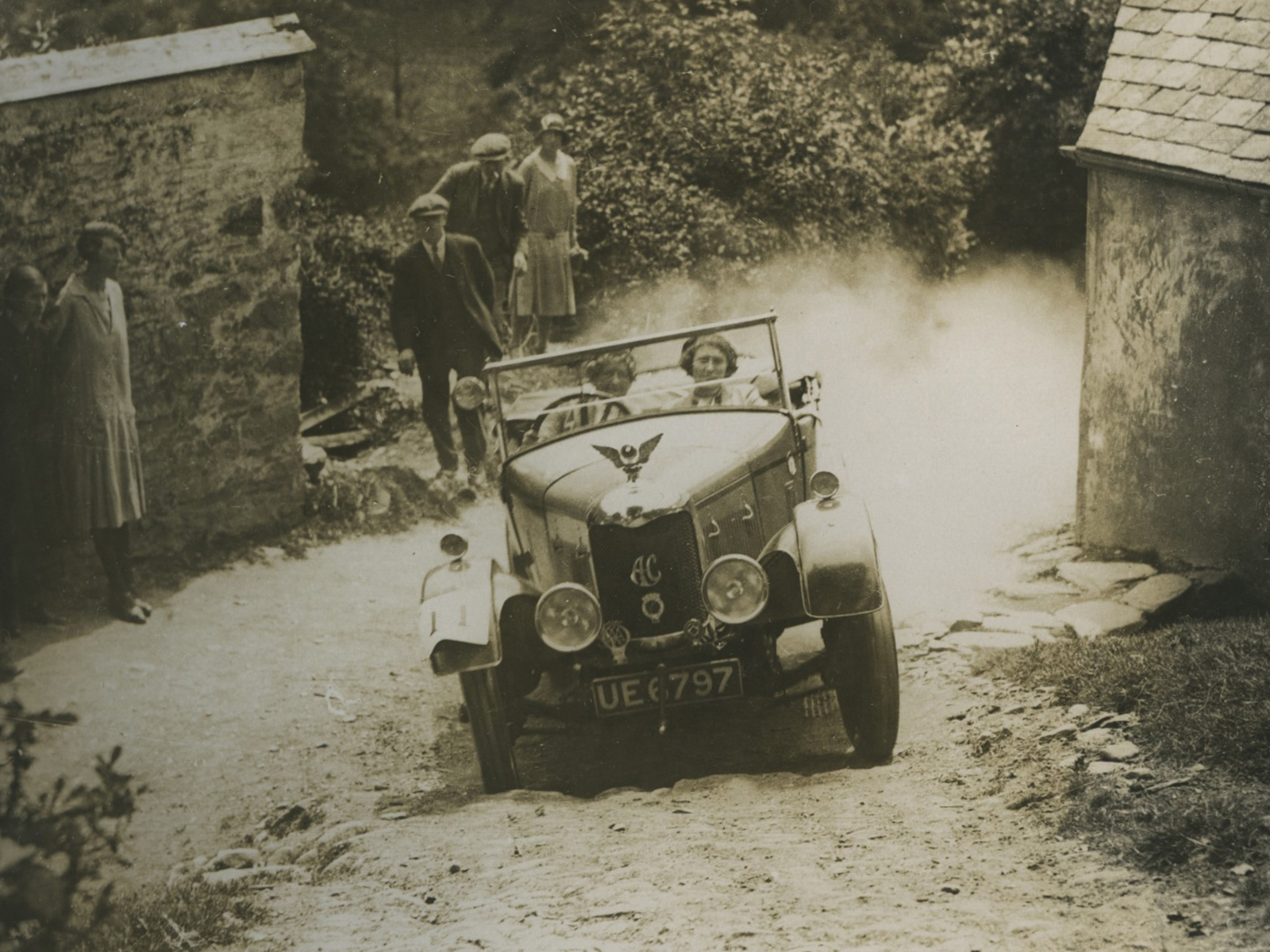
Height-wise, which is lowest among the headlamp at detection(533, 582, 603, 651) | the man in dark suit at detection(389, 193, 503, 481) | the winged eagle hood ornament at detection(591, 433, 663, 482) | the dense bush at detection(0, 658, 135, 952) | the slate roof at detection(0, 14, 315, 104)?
the dense bush at detection(0, 658, 135, 952)

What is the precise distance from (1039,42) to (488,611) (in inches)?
111

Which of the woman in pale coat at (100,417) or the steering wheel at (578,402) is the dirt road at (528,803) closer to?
the woman in pale coat at (100,417)

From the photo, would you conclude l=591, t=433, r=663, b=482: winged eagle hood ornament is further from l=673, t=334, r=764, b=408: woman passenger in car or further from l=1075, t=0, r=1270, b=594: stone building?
l=1075, t=0, r=1270, b=594: stone building

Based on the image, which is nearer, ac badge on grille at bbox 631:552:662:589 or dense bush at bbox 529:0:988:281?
ac badge on grille at bbox 631:552:662:589

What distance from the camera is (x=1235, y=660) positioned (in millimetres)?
3793

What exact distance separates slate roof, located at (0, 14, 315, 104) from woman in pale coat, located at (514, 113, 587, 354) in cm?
88

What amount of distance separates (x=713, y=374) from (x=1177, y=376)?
5.70ft

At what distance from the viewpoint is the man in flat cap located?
435cm

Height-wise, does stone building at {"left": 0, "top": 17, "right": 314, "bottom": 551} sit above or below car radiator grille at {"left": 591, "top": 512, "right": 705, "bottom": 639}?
above

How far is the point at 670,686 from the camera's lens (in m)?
3.84

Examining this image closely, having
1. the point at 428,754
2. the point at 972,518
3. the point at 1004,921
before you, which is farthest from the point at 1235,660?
the point at 428,754

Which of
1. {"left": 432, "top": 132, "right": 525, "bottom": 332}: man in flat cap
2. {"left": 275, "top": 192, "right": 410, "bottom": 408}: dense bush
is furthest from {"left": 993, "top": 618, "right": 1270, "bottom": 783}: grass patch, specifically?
{"left": 275, "top": 192, "right": 410, "bottom": 408}: dense bush

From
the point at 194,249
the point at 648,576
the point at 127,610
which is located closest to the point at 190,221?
the point at 194,249

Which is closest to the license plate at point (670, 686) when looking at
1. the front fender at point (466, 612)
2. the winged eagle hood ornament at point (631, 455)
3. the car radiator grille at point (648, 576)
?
the car radiator grille at point (648, 576)
